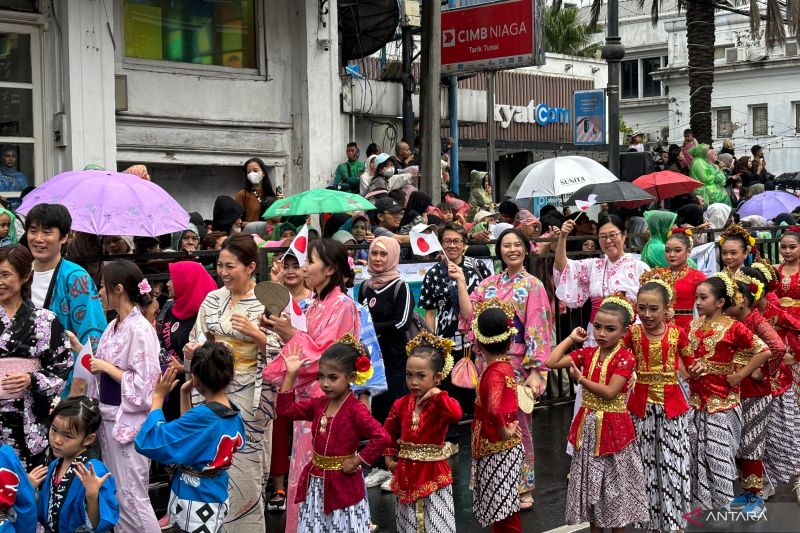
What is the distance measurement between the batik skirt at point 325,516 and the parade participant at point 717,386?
2.83 m

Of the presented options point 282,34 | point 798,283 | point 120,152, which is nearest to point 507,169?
point 282,34

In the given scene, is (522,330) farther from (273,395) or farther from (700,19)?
(700,19)

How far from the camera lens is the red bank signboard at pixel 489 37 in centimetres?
1599

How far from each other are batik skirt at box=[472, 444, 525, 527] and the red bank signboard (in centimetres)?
1032

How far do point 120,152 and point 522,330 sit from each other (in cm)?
651

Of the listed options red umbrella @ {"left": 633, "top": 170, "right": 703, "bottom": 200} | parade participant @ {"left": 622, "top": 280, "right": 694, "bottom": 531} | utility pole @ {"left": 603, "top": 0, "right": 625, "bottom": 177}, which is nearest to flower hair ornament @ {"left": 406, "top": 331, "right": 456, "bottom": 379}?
parade participant @ {"left": 622, "top": 280, "right": 694, "bottom": 531}

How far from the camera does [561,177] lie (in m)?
13.8

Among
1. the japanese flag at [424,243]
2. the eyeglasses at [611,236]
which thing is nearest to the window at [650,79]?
the eyeglasses at [611,236]

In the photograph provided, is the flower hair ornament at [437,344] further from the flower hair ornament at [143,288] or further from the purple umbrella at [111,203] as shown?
the purple umbrella at [111,203]

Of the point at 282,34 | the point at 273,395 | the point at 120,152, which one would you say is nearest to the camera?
the point at 273,395

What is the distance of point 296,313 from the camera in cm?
648

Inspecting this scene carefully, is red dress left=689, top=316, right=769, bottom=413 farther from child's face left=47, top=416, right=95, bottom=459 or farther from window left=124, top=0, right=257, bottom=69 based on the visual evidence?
window left=124, top=0, right=257, bottom=69

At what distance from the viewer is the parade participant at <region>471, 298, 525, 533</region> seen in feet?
21.2

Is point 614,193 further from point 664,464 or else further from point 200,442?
point 200,442
